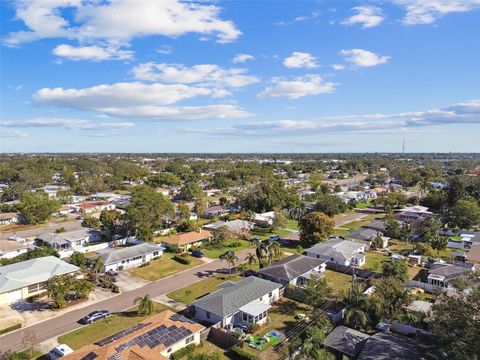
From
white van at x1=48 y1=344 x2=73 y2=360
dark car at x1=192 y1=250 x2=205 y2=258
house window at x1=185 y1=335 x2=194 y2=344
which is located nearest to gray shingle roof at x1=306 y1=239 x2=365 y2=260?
dark car at x1=192 y1=250 x2=205 y2=258

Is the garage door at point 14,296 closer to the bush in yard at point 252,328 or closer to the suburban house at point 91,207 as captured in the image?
the bush in yard at point 252,328

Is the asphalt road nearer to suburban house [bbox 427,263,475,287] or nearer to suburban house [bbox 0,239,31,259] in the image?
suburban house [bbox 0,239,31,259]

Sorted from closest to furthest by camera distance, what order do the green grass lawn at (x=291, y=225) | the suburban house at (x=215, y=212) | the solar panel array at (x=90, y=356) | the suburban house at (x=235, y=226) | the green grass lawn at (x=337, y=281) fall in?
the solar panel array at (x=90, y=356)
the green grass lawn at (x=337, y=281)
the suburban house at (x=235, y=226)
the green grass lawn at (x=291, y=225)
the suburban house at (x=215, y=212)

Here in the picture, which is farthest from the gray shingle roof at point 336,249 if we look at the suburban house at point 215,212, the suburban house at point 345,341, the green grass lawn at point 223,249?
the suburban house at point 215,212

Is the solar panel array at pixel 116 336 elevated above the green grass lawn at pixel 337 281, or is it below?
above

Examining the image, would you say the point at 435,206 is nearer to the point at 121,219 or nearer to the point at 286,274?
the point at 286,274

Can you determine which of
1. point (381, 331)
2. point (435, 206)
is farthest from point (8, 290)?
point (435, 206)
